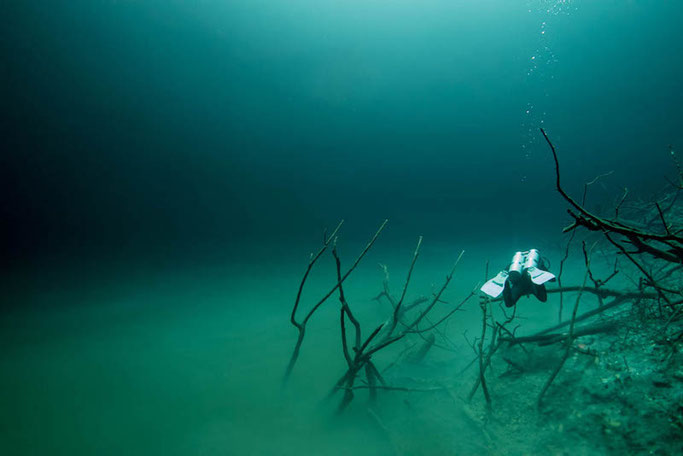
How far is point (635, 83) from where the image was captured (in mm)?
23422

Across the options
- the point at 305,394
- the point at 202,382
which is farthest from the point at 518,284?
the point at 202,382

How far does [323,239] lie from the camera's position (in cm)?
628

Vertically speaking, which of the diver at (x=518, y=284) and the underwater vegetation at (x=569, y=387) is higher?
the diver at (x=518, y=284)

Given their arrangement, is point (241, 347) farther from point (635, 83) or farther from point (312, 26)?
point (635, 83)

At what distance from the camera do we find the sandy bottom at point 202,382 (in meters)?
2.87

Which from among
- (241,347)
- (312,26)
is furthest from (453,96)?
(241,347)

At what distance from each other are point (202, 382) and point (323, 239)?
3443 mm

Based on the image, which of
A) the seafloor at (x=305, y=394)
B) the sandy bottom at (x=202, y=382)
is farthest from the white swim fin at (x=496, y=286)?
the sandy bottom at (x=202, y=382)

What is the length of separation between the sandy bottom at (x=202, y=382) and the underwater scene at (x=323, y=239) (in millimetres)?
39

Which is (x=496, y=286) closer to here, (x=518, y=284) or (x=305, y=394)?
(x=518, y=284)

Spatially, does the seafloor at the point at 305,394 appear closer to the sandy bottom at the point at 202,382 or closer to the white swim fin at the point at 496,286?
the sandy bottom at the point at 202,382

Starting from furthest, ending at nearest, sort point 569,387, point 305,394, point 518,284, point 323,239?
1. point 323,239
2. point 305,394
3. point 518,284
4. point 569,387

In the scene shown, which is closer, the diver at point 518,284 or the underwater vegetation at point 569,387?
the underwater vegetation at point 569,387

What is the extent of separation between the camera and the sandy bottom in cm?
287
